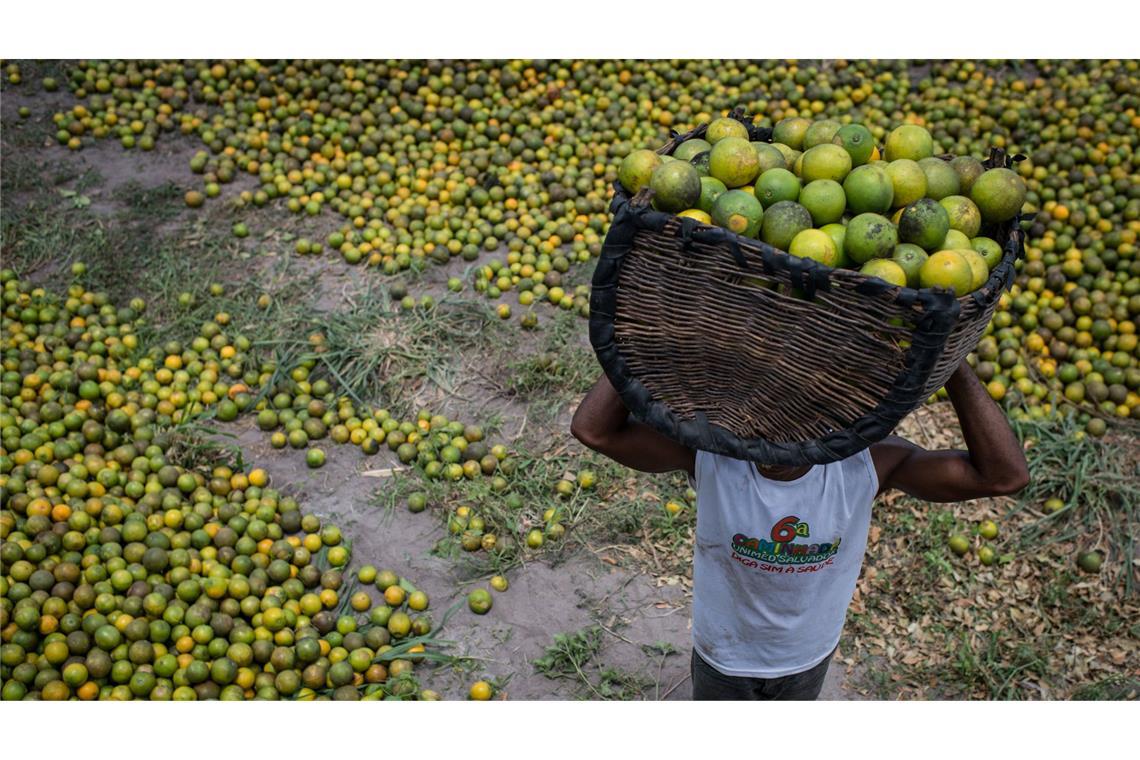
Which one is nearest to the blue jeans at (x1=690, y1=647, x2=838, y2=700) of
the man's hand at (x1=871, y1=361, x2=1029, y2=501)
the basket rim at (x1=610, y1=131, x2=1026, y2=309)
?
the man's hand at (x1=871, y1=361, x2=1029, y2=501)

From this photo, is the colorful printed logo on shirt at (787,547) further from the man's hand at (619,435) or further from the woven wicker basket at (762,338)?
the woven wicker basket at (762,338)

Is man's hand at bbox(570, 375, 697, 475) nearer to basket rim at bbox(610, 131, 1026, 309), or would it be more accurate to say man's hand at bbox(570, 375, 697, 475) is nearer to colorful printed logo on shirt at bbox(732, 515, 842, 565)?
colorful printed logo on shirt at bbox(732, 515, 842, 565)

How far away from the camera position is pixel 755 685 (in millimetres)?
Answer: 3084

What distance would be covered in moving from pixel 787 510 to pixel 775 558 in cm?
19

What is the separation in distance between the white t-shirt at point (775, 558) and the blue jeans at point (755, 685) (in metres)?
0.06

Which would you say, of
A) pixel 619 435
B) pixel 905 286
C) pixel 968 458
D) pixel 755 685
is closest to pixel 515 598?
pixel 755 685

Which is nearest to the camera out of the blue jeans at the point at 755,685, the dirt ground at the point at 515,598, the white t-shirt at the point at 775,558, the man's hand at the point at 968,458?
the man's hand at the point at 968,458

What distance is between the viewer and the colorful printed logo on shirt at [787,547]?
270 cm

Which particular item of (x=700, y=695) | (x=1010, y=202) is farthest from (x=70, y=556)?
(x=1010, y=202)

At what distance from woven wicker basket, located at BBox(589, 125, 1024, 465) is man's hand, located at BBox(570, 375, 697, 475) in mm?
260

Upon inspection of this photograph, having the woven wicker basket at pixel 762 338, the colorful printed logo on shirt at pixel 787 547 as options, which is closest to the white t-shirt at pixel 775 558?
the colorful printed logo on shirt at pixel 787 547

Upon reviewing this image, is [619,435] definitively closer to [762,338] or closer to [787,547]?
[787,547]

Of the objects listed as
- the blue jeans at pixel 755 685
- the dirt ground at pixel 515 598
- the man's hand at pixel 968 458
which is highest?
the man's hand at pixel 968 458

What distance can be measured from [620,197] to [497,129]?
5556mm
